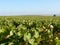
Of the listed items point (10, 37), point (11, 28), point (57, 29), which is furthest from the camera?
point (57, 29)

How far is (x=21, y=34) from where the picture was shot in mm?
3820

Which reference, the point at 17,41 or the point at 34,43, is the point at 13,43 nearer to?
the point at 17,41

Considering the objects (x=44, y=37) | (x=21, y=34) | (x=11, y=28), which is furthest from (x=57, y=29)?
(x=21, y=34)

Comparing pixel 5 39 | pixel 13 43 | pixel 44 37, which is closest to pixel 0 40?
pixel 5 39

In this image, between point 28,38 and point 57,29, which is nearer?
point 28,38

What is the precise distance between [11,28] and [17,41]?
79 cm

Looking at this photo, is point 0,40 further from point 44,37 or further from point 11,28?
point 44,37

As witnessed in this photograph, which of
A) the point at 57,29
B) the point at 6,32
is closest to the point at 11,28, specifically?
the point at 6,32

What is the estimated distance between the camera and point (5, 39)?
387 cm

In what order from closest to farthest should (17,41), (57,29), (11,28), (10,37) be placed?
(17,41) < (10,37) < (11,28) < (57,29)

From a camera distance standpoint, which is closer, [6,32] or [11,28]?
[6,32]

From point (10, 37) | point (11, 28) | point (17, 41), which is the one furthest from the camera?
point (11, 28)

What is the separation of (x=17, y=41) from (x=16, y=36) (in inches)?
6.2

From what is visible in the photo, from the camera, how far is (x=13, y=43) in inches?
144
